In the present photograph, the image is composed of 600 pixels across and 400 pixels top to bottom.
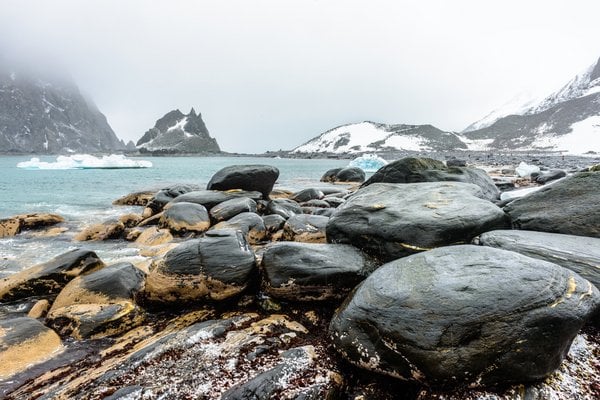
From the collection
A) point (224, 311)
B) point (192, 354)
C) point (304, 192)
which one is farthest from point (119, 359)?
point (304, 192)

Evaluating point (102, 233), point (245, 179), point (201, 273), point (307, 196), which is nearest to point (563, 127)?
point (307, 196)

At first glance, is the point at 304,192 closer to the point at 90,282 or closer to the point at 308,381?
the point at 90,282

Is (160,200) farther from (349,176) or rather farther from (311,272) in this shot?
(349,176)

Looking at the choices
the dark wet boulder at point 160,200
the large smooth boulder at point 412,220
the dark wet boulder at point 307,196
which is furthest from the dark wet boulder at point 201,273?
the dark wet boulder at point 307,196

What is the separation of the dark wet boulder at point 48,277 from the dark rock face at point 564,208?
8.61 m

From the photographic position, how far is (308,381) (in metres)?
3.77

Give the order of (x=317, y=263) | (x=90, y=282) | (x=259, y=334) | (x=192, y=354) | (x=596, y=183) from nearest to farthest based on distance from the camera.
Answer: (x=192, y=354) < (x=259, y=334) < (x=317, y=263) < (x=596, y=183) < (x=90, y=282)

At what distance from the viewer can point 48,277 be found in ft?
23.5

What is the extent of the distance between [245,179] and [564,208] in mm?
12362

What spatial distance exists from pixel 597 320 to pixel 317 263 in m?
3.54

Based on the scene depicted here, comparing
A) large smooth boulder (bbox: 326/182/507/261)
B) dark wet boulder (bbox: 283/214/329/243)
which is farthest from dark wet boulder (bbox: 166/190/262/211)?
large smooth boulder (bbox: 326/182/507/261)

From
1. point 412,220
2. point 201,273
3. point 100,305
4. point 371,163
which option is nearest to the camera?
point 412,220

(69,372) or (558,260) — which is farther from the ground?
(558,260)

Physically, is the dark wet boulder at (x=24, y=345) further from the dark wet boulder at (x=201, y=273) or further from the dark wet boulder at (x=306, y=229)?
the dark wet boulder at (x=306, y=229)
